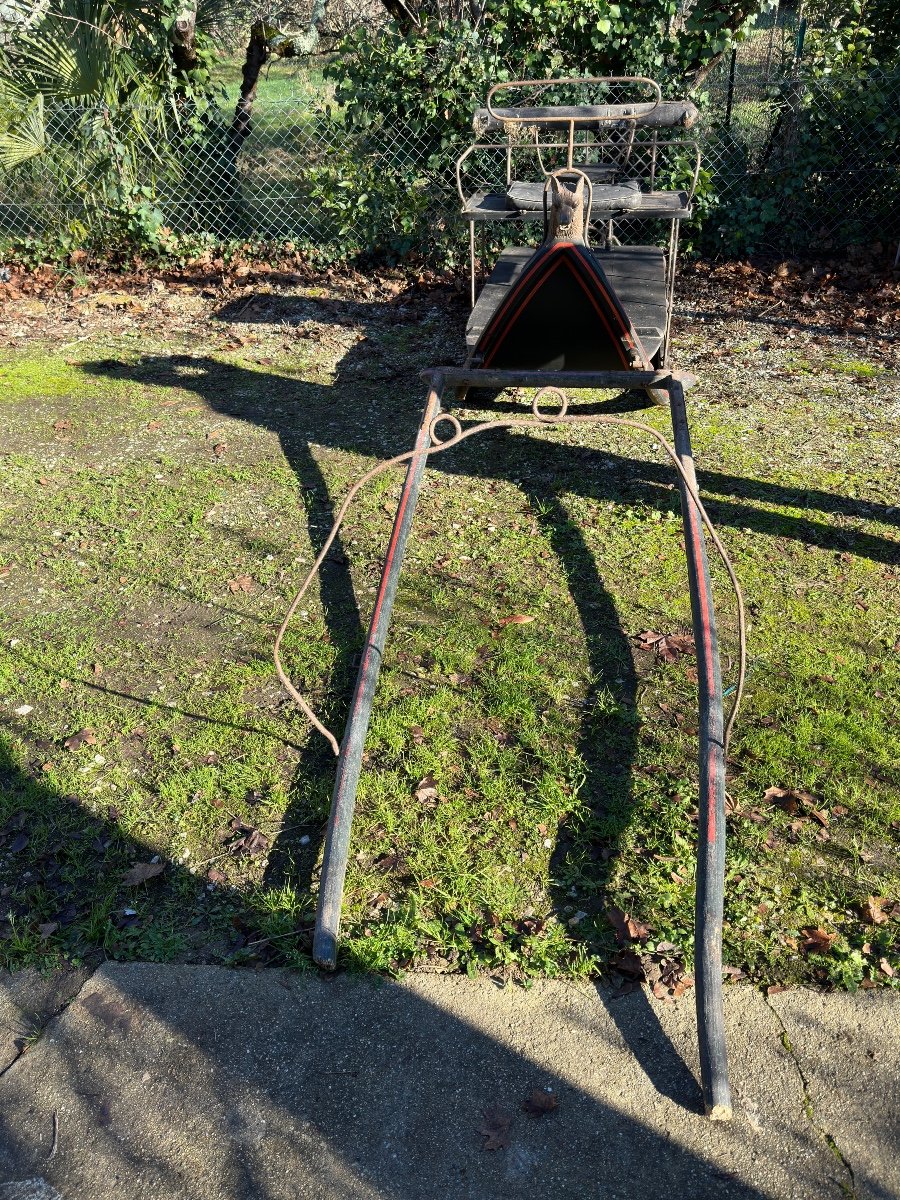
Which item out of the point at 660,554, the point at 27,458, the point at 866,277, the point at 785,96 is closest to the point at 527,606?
the point at 660,554

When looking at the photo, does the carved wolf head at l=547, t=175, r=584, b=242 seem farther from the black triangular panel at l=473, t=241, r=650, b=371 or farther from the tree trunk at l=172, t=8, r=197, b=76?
the tree trunk at l=172, t=8, r=197, b=76

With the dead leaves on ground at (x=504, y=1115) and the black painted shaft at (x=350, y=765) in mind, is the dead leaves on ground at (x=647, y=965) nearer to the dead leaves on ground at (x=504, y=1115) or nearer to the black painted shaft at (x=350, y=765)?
the dead leaves on ground at (x=504, y=1115)

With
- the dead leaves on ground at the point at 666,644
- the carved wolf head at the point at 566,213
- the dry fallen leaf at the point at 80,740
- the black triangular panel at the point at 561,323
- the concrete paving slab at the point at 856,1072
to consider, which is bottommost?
the concrete paving slab at the point at 856,1072

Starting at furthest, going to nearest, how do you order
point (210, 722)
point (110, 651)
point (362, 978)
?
point (110, 651) → point (210, 722) → point (362, 978)

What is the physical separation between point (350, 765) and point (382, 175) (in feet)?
22.5

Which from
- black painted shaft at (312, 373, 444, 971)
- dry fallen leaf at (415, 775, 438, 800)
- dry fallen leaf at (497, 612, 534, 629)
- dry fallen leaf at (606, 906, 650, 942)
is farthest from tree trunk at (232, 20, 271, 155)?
dry fallen leaf at (606, 906, 650, 942)

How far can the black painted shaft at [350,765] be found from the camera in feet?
9.02

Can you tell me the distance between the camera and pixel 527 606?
14.0ft

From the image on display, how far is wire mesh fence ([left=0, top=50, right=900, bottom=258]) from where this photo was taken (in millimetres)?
8219

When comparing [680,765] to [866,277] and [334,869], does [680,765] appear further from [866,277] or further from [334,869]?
[866,277]

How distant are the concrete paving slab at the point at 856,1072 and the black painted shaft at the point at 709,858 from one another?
0.71 ft

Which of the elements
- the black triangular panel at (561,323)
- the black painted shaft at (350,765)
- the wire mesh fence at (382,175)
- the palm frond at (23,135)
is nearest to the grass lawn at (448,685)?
the black painted shaft at (350,765)

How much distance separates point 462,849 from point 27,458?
3899 millimetres

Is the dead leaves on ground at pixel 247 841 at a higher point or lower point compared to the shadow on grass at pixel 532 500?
lower
